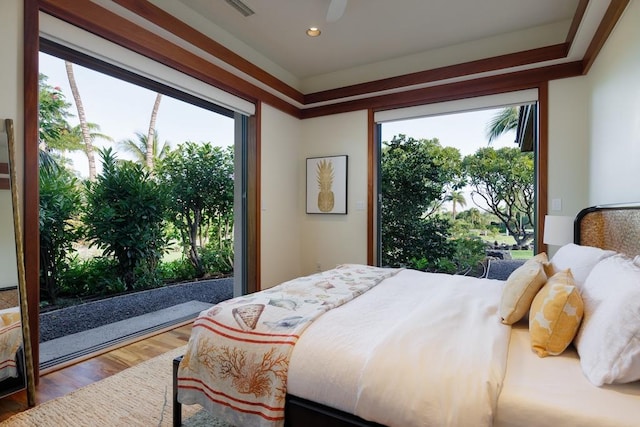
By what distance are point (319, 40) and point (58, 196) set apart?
2.87m

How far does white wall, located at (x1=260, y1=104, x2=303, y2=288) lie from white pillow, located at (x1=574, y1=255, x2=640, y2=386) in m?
3.10

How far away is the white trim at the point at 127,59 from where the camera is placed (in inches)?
83.4

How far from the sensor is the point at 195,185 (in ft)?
13.8

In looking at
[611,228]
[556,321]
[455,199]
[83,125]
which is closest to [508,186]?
[455,199]

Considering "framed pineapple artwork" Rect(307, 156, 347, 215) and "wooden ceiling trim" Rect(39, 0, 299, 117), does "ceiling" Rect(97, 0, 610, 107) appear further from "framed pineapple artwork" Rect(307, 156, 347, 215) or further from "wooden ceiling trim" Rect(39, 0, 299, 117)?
"framed pineapple artwork" Rect(307, 156, 347, 215)

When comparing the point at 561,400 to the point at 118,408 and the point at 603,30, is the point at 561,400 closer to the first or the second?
the point at 118,408

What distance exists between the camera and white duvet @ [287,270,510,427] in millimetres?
1010

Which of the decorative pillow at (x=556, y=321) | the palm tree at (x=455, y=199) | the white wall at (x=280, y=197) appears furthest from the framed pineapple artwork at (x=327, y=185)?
the decorative pillow at (x=556, y=321)

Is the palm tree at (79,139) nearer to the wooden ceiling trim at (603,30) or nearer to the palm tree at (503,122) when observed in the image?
the palm tree at (503,122)

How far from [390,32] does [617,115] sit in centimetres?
203

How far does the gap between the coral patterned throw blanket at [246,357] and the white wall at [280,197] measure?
2.21 metres

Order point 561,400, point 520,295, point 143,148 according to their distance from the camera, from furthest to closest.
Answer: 1. point 143,148
2. point 520,295
3. point 561,400

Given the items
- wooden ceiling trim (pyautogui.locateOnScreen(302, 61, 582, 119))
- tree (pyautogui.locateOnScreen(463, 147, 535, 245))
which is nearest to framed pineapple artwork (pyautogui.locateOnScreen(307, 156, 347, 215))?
wooden ceiling trim (pyautogui.locateOnScreen(302, 61, 582, 119))

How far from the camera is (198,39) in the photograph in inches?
112
